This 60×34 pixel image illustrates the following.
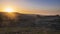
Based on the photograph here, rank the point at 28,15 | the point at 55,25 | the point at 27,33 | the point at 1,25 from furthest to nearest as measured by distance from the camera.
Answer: the point at 28,15
the point at 55,25
the point at 1,25
the point at 27,33

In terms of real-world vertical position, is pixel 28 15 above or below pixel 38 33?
above

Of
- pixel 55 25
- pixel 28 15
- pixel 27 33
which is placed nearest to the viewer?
pixel 27 33

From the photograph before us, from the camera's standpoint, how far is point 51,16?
1980 cm

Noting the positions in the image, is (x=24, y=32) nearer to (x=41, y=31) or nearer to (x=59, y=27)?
(x=41, y=31)

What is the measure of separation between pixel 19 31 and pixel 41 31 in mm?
1899

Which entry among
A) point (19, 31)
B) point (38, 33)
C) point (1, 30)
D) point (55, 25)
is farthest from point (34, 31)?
point (55, 25)

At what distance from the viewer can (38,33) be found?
41.6 ft

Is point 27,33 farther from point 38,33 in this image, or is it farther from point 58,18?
point 58,18

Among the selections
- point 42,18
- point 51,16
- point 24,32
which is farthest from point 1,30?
point 51,16

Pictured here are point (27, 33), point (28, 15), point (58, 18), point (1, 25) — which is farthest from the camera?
point (28, 15)

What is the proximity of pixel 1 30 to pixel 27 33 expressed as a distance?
7.58 ft

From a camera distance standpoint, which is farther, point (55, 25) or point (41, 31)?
point (55, 25)

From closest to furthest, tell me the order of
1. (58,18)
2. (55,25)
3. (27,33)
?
1. (27,33)
2. (55,25)
3. (58,18)

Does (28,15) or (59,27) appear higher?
(28,15)
